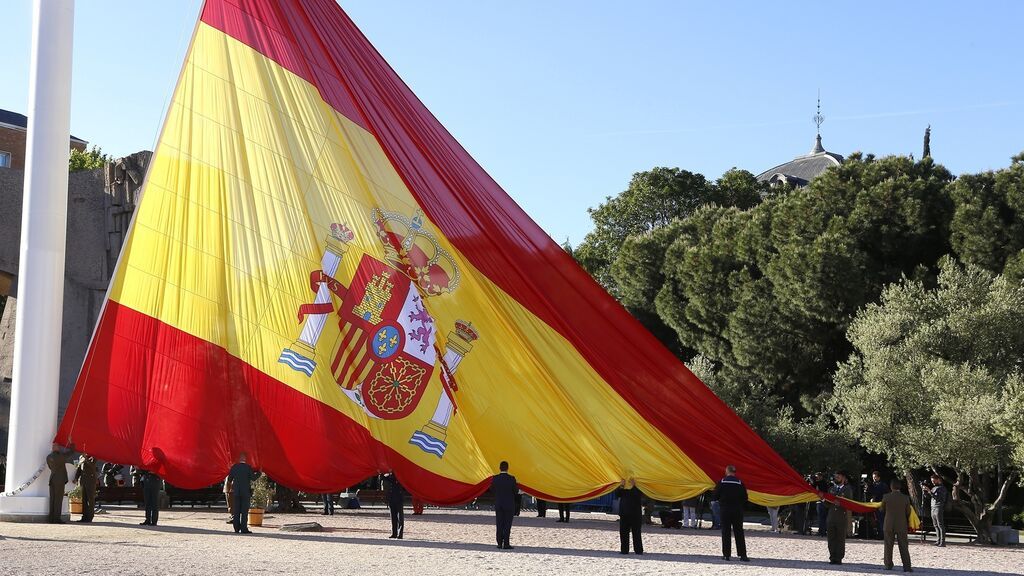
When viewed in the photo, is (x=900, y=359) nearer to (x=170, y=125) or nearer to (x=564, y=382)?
(x=564, y=382)

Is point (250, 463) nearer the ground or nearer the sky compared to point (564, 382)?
nearer the ground

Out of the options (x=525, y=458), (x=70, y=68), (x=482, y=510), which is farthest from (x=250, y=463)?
(x=482, y=510)

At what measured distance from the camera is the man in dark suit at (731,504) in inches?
658

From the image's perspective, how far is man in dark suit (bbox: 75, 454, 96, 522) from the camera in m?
20.5

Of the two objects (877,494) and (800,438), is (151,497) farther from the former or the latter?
(800,438)

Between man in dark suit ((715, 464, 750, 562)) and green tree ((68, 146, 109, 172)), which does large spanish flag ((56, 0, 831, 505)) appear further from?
green tree ((68, 146, 109, 172))

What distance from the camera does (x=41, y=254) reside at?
19.7 metres

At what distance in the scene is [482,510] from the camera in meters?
33.8

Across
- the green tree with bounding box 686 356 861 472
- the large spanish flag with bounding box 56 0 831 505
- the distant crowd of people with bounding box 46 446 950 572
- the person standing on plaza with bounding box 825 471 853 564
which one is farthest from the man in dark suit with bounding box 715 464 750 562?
the green tree with bounding box 686 356 861 472

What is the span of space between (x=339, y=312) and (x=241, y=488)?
330 centimetres

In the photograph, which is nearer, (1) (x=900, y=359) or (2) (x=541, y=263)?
(2) (x=541, y=263)

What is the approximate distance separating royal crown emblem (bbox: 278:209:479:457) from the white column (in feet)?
15.0

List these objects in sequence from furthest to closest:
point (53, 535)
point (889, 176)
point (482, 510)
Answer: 1. point (889, 176)
2. point (482, 510)
3. point (53, 535)

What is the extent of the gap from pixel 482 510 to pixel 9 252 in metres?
16.5
